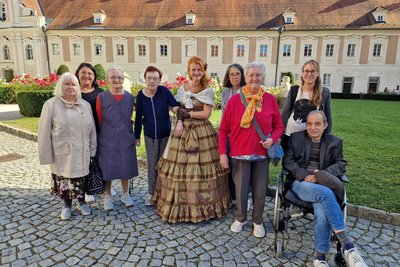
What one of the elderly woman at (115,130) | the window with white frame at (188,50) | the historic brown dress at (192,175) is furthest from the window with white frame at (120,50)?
the historic brown dress at (192,175)

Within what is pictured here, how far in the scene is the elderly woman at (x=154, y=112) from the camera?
12.8 feet

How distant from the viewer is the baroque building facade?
30344 millimetres

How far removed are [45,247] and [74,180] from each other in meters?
0.88

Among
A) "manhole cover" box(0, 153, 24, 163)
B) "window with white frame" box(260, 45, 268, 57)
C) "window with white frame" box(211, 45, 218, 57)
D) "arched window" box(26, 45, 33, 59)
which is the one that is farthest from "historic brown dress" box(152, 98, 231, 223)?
"arched window" box(26, 45, 33, 59)

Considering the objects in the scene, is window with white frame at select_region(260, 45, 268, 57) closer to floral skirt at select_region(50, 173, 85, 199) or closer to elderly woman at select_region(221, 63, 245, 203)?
elderly woman at select_region(221, 63, 245, 203)

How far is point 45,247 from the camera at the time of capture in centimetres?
323

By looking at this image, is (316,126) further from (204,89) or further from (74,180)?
(74,180)

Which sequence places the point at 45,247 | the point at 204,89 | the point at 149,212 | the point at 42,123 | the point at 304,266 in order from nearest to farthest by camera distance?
the point at 304,266 → the point at 45,247 → the point at 42,123 → the point at 204,89 → the point at 149,212

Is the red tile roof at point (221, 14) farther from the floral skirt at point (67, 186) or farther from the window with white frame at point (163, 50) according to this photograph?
the floral skirt at point (67, 186)

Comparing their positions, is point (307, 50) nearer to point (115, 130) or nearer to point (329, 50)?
point (329, 50)

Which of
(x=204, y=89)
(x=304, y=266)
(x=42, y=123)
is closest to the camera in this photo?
(x=304, y=266)

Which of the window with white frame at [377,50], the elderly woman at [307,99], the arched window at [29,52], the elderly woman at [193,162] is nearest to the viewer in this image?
the elderly woman at [307,99]

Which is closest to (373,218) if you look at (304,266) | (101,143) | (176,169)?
(304,266)

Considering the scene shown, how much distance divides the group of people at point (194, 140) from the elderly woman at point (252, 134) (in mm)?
12
